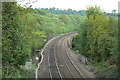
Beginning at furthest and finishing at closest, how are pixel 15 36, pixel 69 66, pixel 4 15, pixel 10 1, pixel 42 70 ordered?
pixel 69 66, pixel 42 70, pixel 15 36, pixel 10 1, pixel 4 15

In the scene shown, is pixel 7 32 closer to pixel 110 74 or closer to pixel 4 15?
pixel 4 15

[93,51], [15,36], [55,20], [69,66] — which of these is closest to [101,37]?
[93,51]

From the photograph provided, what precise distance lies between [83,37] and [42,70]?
15.9m

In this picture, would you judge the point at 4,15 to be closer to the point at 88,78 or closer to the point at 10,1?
the point at 10,1

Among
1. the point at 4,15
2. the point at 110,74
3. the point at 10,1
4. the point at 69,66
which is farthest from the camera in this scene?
the point at 69,66

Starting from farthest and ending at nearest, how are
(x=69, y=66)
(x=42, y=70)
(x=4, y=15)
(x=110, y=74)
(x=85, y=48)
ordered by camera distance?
(x=85, y=48) → (x=69, y=66) → (x=42, y=70) → (x=110, y=74) → (x=4, y=15)

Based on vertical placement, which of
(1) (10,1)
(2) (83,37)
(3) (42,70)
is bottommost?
(3) (42,70)

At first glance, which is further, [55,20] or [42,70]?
[55,20]

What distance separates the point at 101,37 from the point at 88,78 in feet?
32.5

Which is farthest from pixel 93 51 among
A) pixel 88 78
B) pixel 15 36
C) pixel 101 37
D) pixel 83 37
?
pixel 15 36

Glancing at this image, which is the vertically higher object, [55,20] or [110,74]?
[55,20]

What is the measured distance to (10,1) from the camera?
31.8 feet

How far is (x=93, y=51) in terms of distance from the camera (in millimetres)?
33125

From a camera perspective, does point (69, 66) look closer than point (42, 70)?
No
